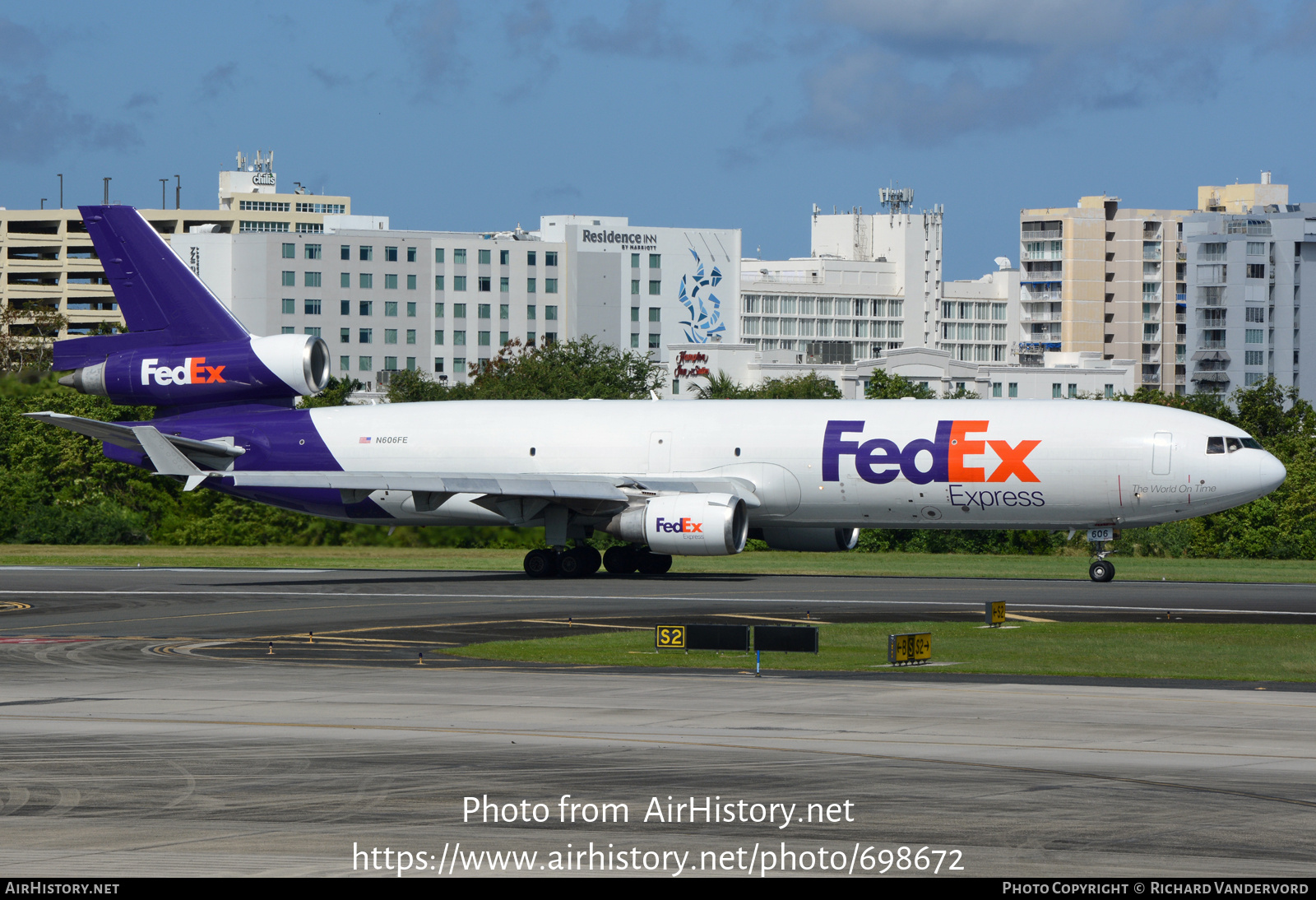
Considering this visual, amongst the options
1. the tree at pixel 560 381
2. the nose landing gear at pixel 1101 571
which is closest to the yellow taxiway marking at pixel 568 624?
the nose landing gear at pixel 1101 571

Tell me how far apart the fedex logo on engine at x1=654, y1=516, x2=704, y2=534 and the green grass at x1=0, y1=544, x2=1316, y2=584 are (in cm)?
828

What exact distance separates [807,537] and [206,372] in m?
21.7

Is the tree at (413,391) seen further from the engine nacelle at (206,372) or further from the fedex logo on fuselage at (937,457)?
the fedex logo on fuselage at (937,457)

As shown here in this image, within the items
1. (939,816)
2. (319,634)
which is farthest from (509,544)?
(939,816)

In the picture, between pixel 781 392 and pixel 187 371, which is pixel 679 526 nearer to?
pixel 187 371

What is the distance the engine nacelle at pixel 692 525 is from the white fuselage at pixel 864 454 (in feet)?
8.49

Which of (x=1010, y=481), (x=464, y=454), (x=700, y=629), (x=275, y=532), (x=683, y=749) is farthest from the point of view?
(x=275, y=532)

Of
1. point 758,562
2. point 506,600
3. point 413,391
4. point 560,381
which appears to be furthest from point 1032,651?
point 413,391

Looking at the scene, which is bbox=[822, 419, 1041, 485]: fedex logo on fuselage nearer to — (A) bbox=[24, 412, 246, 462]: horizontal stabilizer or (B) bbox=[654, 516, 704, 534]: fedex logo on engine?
(B) bbox=[654, 516, 704, 534]: fedex logo on engine

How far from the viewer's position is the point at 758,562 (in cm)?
6888

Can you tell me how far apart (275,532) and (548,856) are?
68302mm

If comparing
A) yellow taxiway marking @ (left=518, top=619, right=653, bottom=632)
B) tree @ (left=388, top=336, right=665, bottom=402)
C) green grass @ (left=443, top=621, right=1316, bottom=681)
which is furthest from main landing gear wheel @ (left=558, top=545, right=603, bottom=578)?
tree @ (left=388, top=336, right=665, bottom=402)
